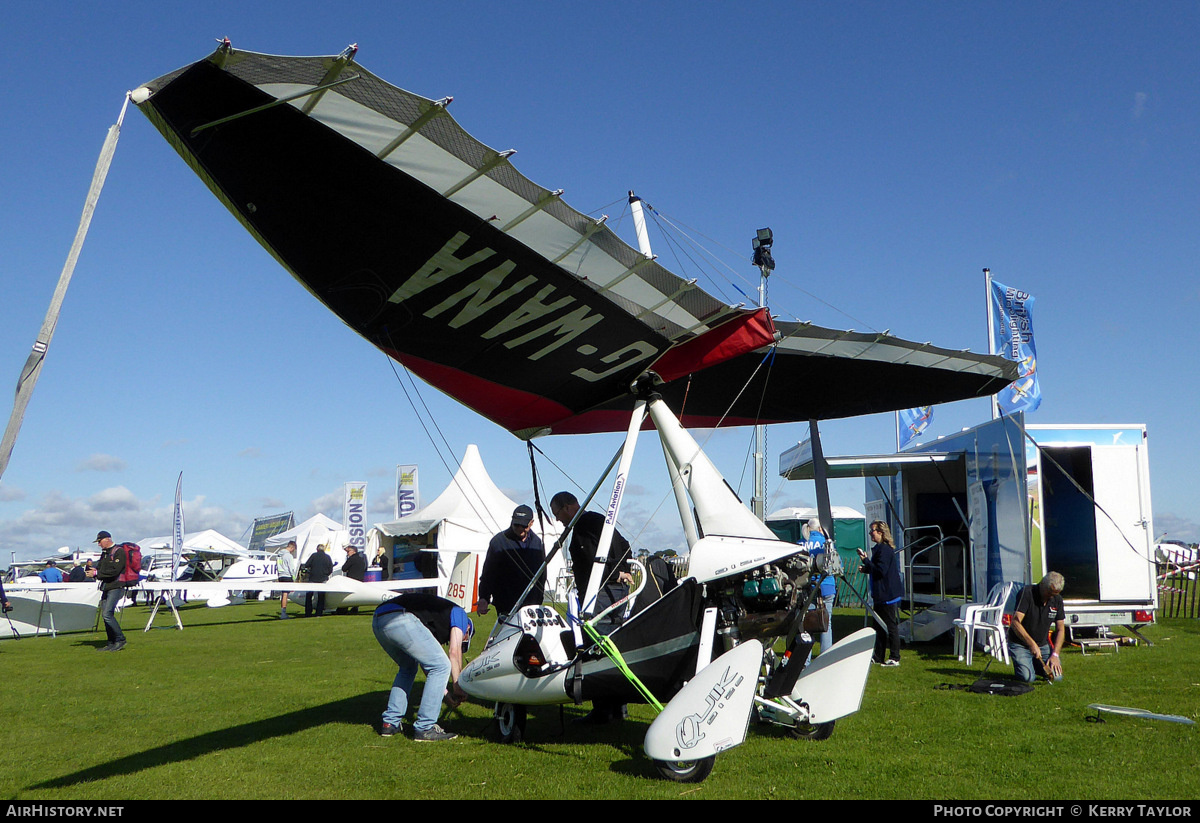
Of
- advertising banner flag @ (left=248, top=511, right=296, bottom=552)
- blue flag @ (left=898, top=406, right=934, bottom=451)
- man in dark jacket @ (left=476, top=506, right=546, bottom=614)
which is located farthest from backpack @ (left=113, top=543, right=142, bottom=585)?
advertising banner flag @ (left=248, top=511, right=296, bottom=552)

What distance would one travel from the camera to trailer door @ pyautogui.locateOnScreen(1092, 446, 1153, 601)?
10.5m

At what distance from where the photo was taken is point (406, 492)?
99.2ft

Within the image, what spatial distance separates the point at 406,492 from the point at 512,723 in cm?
2505

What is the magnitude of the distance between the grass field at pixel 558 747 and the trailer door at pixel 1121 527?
0.98 meters

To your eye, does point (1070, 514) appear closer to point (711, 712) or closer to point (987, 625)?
point (987, 625)

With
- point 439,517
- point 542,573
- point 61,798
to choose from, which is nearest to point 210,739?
point 61,798

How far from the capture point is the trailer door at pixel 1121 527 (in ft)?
34.6

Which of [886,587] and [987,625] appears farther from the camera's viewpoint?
[886,587]

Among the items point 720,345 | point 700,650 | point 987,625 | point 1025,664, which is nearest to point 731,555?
point 700,650

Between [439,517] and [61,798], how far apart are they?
2137 cm

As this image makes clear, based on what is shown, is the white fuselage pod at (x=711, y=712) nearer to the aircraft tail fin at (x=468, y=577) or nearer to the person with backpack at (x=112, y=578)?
the person with backpack at (x=112, y=578)

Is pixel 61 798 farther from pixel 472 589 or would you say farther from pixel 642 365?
pixel 472 589

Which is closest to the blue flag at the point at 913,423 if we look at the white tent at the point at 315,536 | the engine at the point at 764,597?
the engine at the point at 764,597

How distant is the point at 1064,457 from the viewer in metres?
11.4
